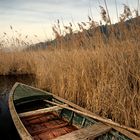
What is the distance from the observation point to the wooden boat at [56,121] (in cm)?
300

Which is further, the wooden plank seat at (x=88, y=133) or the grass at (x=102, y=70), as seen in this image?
the grass at (x=102, y=70)

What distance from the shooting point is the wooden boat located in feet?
9.83

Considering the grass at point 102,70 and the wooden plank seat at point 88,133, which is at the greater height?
the grass at point 102,70

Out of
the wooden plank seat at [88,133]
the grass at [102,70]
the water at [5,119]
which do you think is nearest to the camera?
the wooden plank seat at [88,133]

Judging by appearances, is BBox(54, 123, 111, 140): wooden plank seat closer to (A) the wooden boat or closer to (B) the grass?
(A) the wooden boat

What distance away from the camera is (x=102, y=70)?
3959 mm

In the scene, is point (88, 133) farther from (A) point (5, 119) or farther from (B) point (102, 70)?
(A) point (5, 119)

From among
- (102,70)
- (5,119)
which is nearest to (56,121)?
(102,70)

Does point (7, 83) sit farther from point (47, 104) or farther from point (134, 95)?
point (134, 95)

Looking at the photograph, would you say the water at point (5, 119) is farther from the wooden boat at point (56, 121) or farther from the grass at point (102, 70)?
the grass at point (102, 70)

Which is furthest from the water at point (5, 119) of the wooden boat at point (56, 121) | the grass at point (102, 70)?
the grass at point (102, 70)

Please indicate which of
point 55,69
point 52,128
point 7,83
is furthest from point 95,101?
point 7,83

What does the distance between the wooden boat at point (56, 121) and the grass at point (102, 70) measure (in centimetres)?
29

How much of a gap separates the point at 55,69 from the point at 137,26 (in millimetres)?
2960
